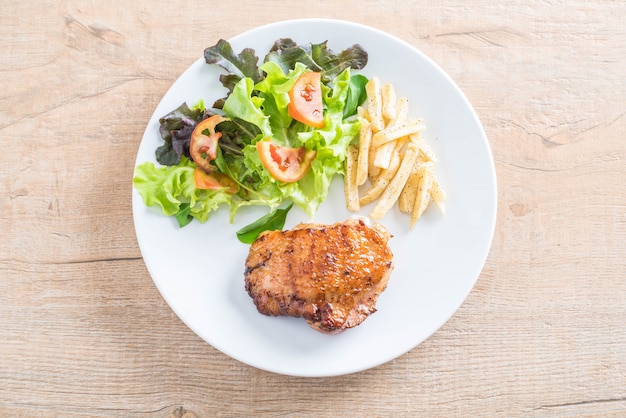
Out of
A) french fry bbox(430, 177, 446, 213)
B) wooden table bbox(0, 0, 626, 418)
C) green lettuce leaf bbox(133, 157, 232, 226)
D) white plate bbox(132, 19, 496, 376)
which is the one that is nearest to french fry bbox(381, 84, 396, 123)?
white plate bbox(132, 19, 496, 376)

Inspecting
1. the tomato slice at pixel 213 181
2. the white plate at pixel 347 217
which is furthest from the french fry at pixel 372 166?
the tomato slice at pixel 213 181

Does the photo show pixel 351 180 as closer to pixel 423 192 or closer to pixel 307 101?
pixel 423 192

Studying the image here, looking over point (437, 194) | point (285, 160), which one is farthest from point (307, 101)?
point (437, 194)

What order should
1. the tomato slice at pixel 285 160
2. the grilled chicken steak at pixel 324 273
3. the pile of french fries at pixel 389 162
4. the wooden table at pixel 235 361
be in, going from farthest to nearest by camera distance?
the wooden table at pixel 235 361
the pile of french fries at pixel 389 162
the tomato slice at pixel 285 160
the grilled chicken steak at pixel 324 273

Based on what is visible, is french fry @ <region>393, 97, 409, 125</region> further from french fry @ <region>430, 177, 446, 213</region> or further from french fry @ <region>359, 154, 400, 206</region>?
french fry @ <region>430, 177, 446, 213</region>

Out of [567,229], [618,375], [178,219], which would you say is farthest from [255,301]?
[618,375]

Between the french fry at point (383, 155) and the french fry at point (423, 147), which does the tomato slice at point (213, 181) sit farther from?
the french fry at point (423, 147)
